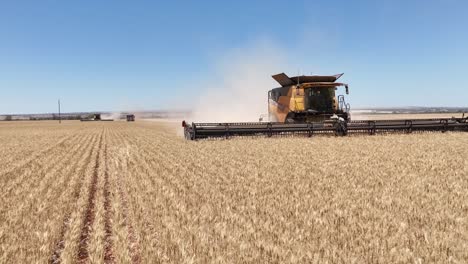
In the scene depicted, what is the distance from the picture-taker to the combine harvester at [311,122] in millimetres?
18891

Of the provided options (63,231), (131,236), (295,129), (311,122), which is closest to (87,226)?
(63,231)

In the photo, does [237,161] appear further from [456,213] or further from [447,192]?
[456,213]

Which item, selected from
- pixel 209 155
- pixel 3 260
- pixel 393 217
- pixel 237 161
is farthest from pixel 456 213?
pixel 209 155

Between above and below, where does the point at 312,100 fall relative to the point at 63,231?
above

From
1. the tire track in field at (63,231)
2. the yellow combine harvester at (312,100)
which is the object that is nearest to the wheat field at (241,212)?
the tire track in field at (63,231)

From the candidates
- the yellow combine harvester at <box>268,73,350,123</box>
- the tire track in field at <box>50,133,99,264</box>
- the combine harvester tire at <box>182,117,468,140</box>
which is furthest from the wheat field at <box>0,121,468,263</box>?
the yellow combine harvester at <box>268,73,350,123</box>

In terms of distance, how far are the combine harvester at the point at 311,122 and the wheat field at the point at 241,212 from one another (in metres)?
7.63

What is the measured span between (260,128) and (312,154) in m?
6.48

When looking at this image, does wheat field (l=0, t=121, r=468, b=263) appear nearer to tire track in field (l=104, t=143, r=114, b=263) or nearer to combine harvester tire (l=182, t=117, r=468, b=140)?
tire track in field (l=104, t=143, r=114, b=263)

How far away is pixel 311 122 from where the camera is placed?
782 inches

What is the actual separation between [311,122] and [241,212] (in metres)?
14.6

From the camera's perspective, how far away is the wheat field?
4203 mm

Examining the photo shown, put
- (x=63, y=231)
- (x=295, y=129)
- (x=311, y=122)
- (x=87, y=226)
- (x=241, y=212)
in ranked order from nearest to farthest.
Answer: (x=63, y=231), (x=87, y=226), (x=241, y=212), (x=295, y=129), (x=311, y=122)

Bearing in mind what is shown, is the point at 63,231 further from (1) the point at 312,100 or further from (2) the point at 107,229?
(1) the point at 312,100
